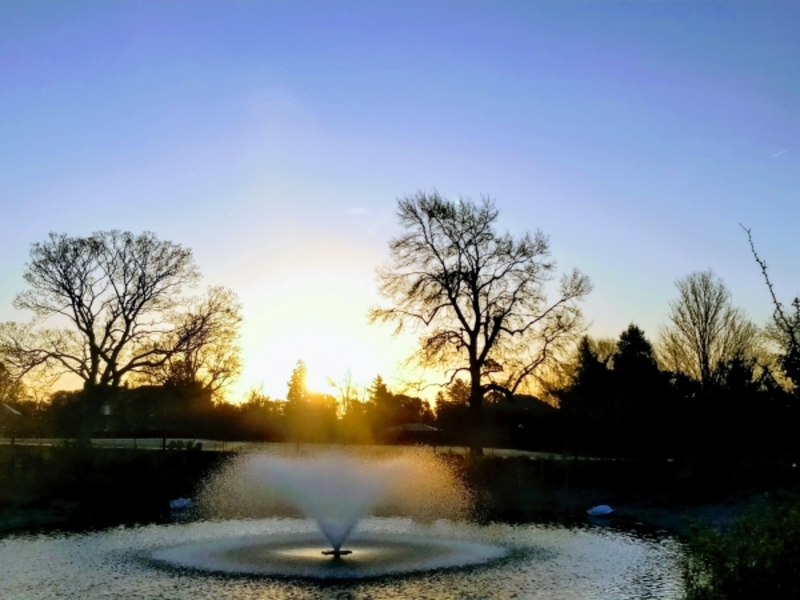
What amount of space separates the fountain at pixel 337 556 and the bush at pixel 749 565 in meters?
2.77

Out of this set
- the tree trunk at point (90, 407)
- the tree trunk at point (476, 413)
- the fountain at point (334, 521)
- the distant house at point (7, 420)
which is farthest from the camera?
the distant house at point (7, 420)

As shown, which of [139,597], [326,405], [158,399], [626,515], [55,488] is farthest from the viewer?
[326,405]

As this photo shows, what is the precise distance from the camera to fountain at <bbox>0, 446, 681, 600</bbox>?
54.9 feet

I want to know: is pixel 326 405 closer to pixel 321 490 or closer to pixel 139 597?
pixel 321 490

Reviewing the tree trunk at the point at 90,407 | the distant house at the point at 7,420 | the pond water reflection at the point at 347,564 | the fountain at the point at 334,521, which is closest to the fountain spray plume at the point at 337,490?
the fountain at the point at 334,521

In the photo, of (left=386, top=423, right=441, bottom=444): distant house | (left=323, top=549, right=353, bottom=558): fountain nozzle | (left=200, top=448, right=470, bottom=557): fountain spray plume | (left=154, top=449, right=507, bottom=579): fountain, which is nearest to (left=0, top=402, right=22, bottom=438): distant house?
(left=200, top=448, right=470, bottom=557): fountain spray plume

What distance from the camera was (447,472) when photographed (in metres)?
44.0

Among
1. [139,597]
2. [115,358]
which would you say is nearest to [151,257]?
[115,358]

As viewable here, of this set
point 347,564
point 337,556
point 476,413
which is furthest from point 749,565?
point 476,413

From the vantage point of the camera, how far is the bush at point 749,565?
31.1 feet

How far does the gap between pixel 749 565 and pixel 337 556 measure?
13288 millimetres

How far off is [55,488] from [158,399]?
4103 cm

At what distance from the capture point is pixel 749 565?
388 inches

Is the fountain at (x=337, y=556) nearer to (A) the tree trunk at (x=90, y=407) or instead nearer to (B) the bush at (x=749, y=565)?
(B) the bush at (x=749, y=565)
